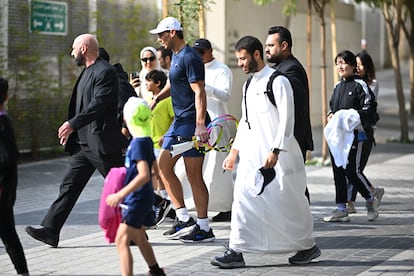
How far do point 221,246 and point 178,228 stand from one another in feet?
2.24

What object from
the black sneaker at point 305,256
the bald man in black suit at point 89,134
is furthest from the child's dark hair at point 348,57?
the black sneaker at point 305,256

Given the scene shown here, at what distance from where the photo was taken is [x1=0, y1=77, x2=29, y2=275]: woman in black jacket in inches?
267

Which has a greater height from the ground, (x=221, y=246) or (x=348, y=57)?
(x=348, y=57)

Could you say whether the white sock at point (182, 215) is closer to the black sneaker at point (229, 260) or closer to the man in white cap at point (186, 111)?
the man in white cap at point (186, 111)

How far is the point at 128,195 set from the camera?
6.68 metres

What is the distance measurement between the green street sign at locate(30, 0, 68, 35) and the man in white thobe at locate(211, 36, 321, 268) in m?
9.01

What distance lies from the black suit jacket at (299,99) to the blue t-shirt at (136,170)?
77.1 inches

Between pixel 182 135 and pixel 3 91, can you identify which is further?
pixel 182 135

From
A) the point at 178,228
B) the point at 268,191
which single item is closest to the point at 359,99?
the point at 178,228

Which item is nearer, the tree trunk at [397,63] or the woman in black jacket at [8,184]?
the woman in black jacket at [8,184]

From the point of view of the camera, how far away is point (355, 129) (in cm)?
1060

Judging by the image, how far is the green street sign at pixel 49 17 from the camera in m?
16.3

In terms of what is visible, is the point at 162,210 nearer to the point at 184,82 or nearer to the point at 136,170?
the point at 184,82

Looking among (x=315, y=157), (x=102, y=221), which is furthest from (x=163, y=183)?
(x=315, y=157)
